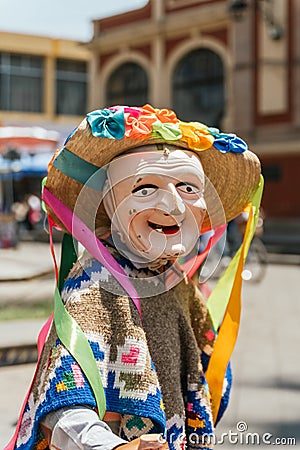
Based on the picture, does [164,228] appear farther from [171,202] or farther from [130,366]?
[130,366]

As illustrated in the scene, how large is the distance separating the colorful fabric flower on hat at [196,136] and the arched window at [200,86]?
21.9m

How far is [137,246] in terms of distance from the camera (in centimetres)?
186

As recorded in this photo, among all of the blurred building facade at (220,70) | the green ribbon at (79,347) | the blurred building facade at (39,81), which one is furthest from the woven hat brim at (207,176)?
the blurred building facade at (39,81)

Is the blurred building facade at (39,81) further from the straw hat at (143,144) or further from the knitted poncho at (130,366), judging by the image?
the knitted poncho at (130,366)

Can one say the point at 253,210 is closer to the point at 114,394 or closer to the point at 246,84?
the point at 114,394

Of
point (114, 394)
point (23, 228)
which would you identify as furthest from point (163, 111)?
point (23, 228)

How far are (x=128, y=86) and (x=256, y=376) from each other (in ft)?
73.3

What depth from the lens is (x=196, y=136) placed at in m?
1.95

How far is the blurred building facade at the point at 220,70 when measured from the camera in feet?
69.4

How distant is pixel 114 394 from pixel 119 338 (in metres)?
Result: 0.14

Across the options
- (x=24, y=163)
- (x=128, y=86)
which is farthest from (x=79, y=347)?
(x=128, y=86)

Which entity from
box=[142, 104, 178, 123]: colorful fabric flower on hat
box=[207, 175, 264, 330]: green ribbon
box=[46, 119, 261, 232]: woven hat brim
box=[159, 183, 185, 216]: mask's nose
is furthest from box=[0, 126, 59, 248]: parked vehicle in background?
box=[159, 183, 185, 216]: mask's nose

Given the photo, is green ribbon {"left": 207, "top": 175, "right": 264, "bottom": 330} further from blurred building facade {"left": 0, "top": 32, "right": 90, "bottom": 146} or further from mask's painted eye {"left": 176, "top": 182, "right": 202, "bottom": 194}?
blurred building facade {"left": 0, "top": 32, "right": 90, "bottom": 146}

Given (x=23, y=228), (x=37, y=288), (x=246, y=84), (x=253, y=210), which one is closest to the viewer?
(x=253, y=210)
